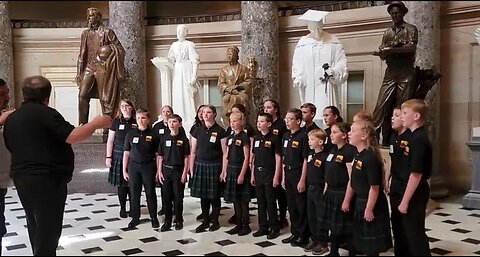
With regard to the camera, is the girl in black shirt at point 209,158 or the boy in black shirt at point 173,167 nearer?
the girl in black shirt at point 209,158

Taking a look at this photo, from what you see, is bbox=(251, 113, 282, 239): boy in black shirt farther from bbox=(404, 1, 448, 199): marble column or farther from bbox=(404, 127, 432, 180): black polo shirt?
bbox=(404, 1, 448, 199): marble column

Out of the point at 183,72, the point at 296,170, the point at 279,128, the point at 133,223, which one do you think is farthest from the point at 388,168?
the point at 183,72

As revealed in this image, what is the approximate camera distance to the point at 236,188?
4953mm

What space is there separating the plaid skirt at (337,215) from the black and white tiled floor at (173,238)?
1.77ft

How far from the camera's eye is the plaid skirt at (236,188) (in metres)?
4.94

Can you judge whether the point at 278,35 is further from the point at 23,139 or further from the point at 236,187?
the point at 23,139

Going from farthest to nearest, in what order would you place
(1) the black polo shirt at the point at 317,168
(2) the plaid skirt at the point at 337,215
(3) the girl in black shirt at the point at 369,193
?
(1) the black polo shirt at the point at 317,168
(2) the plaid skirt at the point at 337,215
(3) the girl in black shirt at the point at 369,193

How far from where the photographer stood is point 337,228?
3.87m

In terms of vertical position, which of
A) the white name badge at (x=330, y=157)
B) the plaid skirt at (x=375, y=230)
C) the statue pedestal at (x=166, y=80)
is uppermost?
the statue pedestal at (x=166, y=80)

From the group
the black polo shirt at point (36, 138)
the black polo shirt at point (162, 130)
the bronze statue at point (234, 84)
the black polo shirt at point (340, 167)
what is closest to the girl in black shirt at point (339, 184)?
the black polo shirt at point (340, 167)

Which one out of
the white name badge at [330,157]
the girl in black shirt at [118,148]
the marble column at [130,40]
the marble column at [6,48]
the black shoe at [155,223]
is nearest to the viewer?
the white name badge at [330,157]

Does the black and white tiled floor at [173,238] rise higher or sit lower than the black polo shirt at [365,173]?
lower

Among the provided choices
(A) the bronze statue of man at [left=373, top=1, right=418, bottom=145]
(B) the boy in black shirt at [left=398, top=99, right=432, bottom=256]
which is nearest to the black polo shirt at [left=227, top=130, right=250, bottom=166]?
(B) the boy in black shirt at [left=398, top=99, right=432, bottom=256]

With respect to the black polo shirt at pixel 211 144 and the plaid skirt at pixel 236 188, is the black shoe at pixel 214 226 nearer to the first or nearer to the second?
the plaid skirt at pixel 236 188
